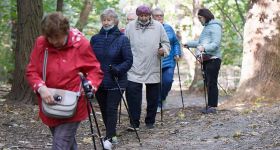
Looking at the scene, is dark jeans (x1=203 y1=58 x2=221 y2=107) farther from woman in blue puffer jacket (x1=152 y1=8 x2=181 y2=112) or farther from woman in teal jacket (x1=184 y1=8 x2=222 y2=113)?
woman in blue puffer jacket (x1=152 y1=8 x2=181 y2=112)

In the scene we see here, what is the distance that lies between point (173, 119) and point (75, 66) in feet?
17.2

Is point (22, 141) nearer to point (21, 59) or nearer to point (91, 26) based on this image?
point (21, 59)

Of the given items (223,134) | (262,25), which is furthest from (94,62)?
(262,25)

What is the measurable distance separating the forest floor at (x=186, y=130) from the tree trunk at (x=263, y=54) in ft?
0.87

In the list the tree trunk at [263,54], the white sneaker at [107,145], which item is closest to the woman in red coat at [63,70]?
the white sneaker at [107,145]

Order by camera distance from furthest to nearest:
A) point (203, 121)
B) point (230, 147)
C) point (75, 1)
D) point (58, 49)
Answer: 1. point (75, 1)
2. point (203, 121)
3. point (230, 147)
4. point (58, 49)

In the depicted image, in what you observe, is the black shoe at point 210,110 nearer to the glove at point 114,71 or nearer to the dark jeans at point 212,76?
the dark jeans at point 212,76

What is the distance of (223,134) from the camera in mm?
7570

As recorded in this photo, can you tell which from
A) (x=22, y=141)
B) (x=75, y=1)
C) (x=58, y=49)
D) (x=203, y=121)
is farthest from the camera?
(x=75, y=1)

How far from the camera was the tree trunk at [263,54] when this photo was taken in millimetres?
10016

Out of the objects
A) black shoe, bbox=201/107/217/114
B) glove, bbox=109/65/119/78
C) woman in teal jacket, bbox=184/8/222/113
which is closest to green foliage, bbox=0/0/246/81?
Result: woman in teal jacket, bbox=184/8/222/113

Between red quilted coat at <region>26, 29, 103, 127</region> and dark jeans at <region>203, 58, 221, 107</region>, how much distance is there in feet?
16.5

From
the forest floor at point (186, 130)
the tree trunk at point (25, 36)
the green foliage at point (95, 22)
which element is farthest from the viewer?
the green foliage at point (95, 22)

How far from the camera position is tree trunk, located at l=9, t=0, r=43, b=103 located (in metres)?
9.88
